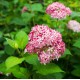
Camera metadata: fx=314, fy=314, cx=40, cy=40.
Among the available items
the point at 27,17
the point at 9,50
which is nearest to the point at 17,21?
the point at 27,17

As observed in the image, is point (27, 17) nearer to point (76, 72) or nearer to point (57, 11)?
point (57, 11)

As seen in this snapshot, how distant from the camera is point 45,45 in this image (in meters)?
1.32

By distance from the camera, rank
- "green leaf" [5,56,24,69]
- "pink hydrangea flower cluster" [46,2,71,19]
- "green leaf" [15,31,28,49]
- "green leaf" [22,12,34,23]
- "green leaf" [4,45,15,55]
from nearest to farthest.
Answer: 1. "green leaf" [5,56,24,69]
2. "green leaf" [15,31,28,49]
3. "green leaf" [4,45,15,55]
4. "pink hydrangea flower cluster" [46,2,71,19]
5. "green leaf" [22,12,34,23]

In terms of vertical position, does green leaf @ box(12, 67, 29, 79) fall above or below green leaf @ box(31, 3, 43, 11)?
below

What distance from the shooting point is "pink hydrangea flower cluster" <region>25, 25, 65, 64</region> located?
51.6 inches

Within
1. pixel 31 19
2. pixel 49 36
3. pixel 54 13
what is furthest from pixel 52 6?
pixel 49 36

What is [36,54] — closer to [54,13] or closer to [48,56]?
[48,56]

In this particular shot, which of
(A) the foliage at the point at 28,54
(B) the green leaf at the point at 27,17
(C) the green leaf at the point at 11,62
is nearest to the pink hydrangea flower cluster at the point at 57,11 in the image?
(A) the foliage at the point at 28,54

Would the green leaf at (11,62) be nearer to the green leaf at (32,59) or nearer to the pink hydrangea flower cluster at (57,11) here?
the green leaf at (32,59)

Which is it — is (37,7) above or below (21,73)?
above

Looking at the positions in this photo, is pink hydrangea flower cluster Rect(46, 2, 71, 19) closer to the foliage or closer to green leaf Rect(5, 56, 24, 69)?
the foliage

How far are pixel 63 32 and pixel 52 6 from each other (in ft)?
0.62

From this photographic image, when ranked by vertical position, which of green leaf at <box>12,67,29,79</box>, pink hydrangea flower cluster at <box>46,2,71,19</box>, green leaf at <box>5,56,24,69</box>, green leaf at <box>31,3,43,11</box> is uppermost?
pink hydrangea flower cluster at <box>46,2,71,19</box>

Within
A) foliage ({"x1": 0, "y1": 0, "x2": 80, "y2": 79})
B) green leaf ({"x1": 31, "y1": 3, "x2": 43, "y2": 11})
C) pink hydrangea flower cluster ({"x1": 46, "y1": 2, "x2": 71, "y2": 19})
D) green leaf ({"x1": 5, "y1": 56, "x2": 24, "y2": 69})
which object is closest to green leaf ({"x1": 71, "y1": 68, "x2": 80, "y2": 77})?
foliage ({"x1": 0, "y1": 0, "x2": 80, "y2": 79})
